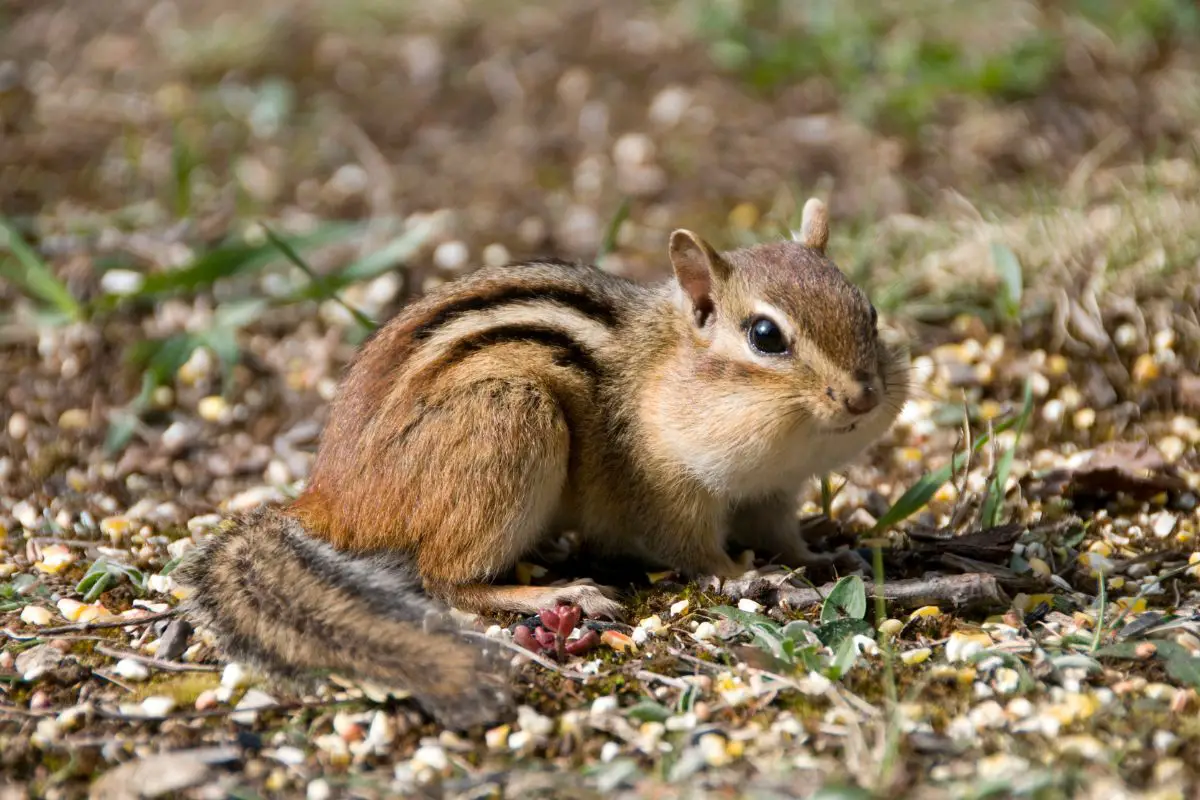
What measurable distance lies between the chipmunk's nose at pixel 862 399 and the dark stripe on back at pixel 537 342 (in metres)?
0.78

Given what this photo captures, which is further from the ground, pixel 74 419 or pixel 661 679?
pixel 74 419

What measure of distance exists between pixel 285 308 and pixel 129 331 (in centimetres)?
64

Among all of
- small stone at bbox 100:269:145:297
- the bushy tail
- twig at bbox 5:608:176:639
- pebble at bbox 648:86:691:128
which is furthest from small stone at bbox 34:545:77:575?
pebble at bbox 648:86:691:128

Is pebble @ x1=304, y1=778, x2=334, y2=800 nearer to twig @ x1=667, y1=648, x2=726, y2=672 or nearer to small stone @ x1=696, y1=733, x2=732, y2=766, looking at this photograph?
small stone @ x1=696, y1=733, x2=732, y2=766

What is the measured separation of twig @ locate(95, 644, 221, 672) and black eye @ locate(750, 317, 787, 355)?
64.5 inches

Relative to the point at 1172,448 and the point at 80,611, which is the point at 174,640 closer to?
the point at 80,611

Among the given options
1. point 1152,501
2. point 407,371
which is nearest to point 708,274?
point 407,371

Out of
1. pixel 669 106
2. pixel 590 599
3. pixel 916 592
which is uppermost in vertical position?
pixel 669 106

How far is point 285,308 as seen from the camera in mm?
5996

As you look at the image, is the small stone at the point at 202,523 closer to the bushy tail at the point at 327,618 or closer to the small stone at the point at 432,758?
the bushy tail at the point at 327,618

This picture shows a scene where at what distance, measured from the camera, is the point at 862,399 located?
11.9 ft

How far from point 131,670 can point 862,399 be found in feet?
6.55

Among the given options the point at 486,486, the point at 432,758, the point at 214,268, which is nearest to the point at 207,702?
the point at 432,758

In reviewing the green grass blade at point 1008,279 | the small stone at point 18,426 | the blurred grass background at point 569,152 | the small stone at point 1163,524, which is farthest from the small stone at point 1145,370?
the small stone at point 18,426
